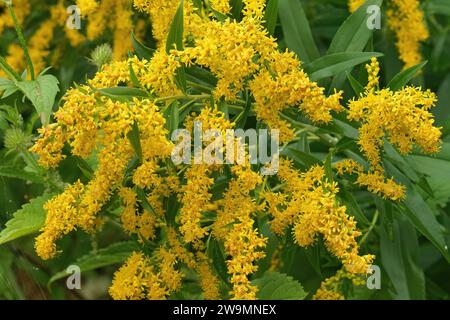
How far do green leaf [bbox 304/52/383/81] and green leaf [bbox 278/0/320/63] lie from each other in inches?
18.1

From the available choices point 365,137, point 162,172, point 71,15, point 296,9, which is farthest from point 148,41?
point 365,137

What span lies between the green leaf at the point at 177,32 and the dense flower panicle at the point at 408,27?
1474 mm

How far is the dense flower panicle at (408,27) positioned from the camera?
3.79m

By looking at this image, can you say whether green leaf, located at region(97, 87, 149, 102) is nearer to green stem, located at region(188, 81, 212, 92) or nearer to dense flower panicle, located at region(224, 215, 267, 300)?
green stem, located at region(188, 81, 212, 92)

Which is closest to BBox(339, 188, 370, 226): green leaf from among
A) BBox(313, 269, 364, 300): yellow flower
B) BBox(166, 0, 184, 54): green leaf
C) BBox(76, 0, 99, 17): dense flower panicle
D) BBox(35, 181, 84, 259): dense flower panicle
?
BBox(313, 269, 364, 300): yellow flower

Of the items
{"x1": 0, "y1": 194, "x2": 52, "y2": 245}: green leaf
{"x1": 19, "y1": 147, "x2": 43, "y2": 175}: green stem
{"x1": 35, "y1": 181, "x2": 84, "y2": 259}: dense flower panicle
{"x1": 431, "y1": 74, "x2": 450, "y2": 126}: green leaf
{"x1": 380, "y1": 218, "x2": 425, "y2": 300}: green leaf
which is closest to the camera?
{"x1": 35, "y1": 181, "x2": 84, "y2": 259}: dense flower panicle

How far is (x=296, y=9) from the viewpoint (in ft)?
11.5

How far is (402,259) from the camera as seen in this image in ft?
11.5

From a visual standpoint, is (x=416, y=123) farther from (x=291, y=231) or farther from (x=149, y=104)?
(x=149, y=104)

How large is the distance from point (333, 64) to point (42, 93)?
3.77 feet

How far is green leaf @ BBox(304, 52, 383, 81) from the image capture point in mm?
2924

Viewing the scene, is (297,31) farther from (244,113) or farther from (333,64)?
(244,113)

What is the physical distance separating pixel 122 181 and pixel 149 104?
398mm
